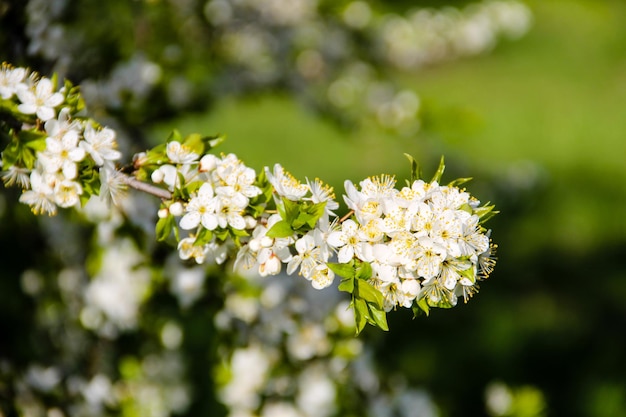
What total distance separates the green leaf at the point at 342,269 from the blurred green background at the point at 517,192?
81 cm

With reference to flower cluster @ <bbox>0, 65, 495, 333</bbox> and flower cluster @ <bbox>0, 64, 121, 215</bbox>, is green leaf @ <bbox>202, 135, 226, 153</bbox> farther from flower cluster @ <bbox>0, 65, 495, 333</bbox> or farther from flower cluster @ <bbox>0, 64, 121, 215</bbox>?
flower cluster @ <bbox>0, 64, 121, 215</bbox>

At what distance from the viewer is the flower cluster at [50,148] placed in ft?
3.65

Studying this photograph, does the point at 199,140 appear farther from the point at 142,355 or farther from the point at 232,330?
the point at 142,355

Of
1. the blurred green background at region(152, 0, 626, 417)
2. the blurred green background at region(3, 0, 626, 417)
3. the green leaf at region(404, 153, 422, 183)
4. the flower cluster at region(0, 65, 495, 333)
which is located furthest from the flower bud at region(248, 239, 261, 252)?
the blurred green background at region(152, 0, 626, 417)

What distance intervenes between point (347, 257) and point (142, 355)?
1316 mm

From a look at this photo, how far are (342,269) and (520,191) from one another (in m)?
3.12

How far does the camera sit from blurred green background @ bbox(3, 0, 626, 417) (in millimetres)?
A: 2729

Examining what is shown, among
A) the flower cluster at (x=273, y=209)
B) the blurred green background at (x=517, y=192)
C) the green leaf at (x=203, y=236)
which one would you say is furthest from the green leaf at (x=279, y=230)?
the blurred green background at (x=517, y=192)

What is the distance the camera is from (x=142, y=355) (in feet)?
6.98

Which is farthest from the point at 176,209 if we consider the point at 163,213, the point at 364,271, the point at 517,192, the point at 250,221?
the point at 517,192

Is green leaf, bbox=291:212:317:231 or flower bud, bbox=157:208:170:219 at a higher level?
flower bud, bbox=157:208:170:219

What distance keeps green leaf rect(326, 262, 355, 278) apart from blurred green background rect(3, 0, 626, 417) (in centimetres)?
81

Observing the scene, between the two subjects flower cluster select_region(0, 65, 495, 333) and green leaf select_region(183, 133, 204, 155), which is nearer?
flower cluster select_region(0, 65, 495, 333)

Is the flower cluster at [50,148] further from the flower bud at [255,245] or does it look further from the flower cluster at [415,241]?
the flower cluster at [415,241]
